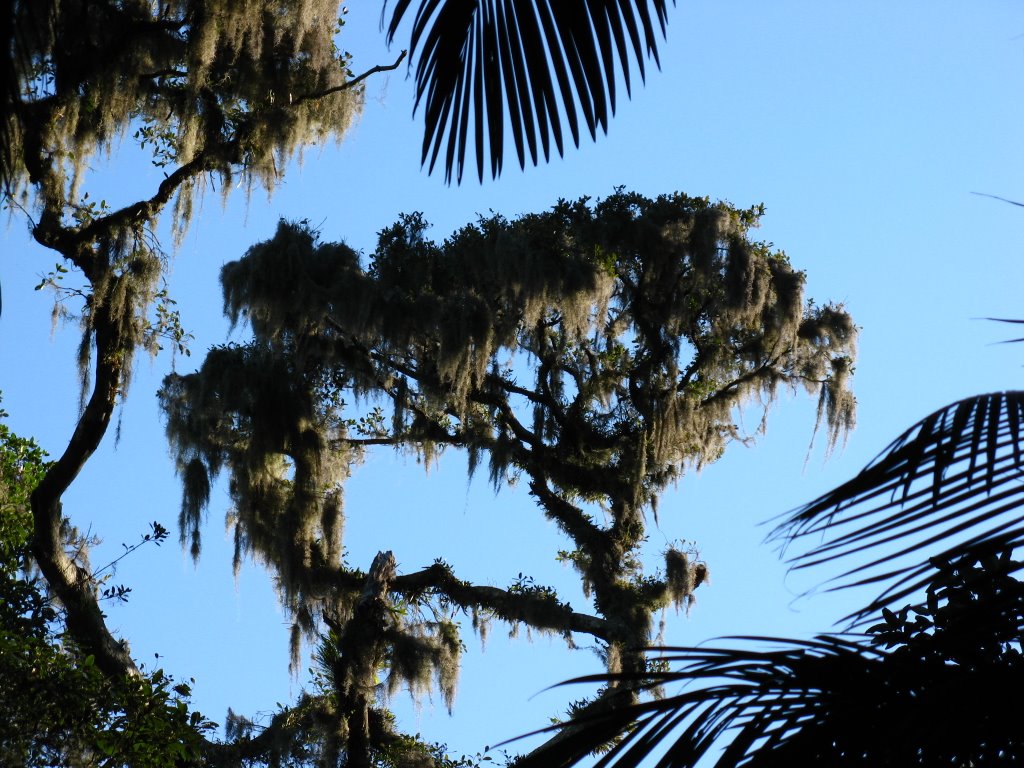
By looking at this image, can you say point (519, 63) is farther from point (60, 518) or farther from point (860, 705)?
point (60, 518)

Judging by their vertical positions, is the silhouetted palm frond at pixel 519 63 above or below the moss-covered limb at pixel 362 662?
below

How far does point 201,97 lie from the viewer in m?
10.8

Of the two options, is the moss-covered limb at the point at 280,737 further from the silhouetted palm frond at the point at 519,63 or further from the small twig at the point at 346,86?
the silhouetted palm frond at the point at 519,63

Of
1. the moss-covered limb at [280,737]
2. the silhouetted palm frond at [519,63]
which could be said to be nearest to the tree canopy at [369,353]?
the moss-covered limb at [280,737]

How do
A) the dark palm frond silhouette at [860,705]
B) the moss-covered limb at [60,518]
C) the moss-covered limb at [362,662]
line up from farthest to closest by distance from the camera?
the moss-covered limb at [362,662] → the moss-covered limb at [60,518] → the dark palm frond silhouette at [860,705]

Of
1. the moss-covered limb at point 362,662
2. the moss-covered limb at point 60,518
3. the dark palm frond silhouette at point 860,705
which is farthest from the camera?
the moss-covered limb at point 362,662

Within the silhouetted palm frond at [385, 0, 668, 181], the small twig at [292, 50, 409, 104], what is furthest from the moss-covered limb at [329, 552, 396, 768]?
the silhouetted palm frond at [385, 0, 668, 181]

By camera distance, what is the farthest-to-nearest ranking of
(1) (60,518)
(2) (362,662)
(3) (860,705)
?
(2) (362,662)
(1) (60,518)
(3) (860,705)

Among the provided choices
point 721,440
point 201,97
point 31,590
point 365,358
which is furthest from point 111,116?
point 721,440

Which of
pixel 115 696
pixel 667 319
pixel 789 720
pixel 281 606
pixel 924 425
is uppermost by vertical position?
pixel 667 319

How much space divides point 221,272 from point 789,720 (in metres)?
10.5

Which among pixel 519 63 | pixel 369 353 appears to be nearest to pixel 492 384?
pixel 369 353

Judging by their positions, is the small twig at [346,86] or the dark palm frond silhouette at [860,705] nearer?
the dark palm frond silhouette at [860,705]

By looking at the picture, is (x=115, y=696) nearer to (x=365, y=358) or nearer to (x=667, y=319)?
(x=365, y=358)
